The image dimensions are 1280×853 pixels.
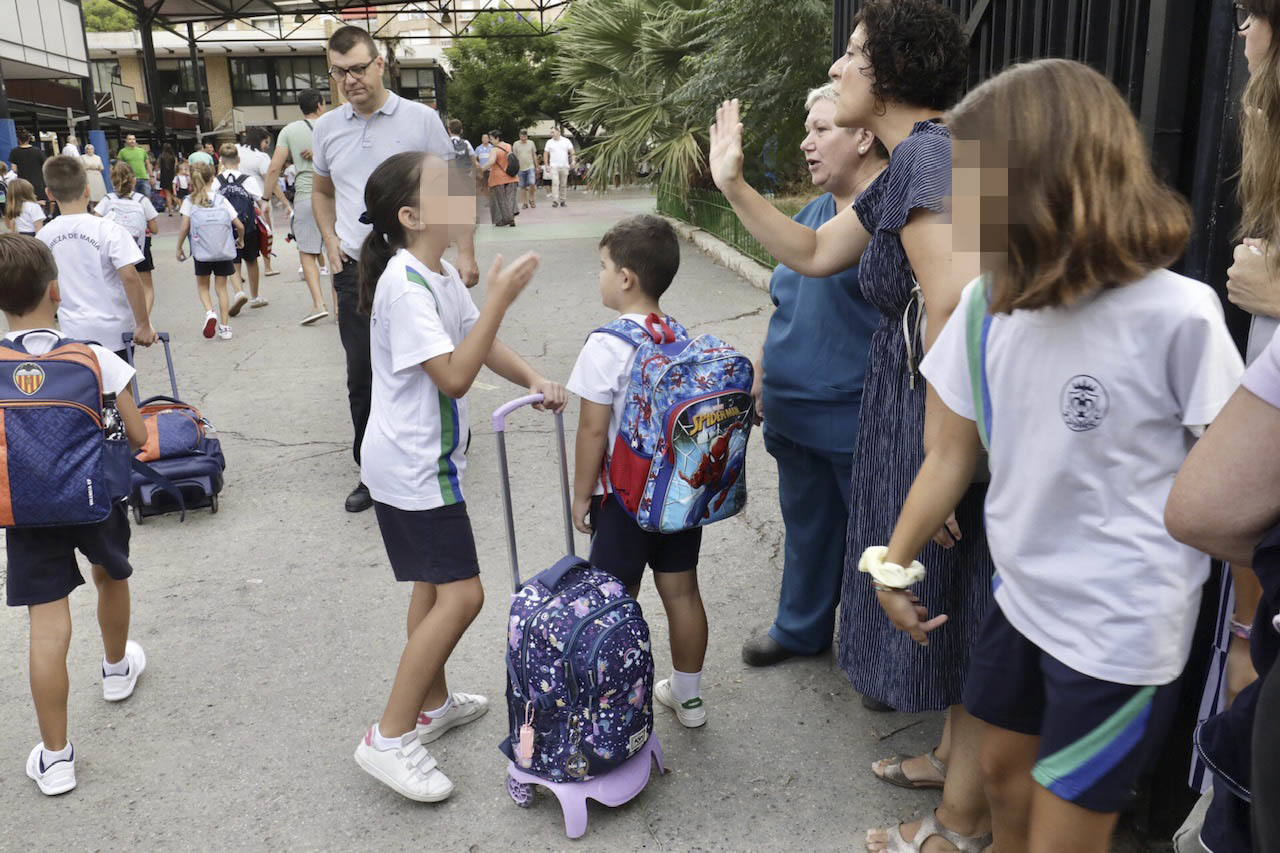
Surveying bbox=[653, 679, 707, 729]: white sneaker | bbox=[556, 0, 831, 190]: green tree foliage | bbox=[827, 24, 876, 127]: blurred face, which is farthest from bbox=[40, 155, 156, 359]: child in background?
bbox=[556, 0, 831, 190]: green tree foliage

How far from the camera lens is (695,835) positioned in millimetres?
2600

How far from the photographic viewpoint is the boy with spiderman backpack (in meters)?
2.63

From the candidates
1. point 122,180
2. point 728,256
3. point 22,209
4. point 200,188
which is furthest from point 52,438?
point 728,256

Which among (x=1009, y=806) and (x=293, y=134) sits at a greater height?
(x=293, y=134)

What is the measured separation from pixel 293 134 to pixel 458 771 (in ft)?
23.8

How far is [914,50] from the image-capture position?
2354 mm

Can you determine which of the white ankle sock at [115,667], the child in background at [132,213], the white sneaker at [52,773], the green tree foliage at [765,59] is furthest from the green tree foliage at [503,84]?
the white sneaker at [52,773]

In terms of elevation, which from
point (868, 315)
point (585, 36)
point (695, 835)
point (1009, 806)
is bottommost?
point (695, 835)

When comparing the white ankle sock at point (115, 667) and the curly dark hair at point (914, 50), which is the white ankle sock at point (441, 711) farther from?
the curly dark hair at point (914, 50)

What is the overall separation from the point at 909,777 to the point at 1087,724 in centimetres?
117

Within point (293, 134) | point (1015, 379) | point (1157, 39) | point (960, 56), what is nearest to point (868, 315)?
point (960, 56)

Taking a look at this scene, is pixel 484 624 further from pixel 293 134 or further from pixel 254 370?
pixel 293 134

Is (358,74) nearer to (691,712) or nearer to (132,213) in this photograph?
(691,712)

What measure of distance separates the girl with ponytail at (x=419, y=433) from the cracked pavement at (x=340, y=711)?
0.80 ft
